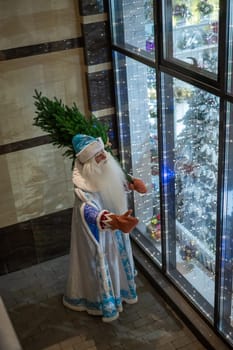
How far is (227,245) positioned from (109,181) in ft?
2.38

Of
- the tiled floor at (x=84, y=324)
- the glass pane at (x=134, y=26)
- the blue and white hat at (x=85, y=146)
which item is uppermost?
the glass pane at (x=134, y=26)

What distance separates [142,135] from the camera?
352cm

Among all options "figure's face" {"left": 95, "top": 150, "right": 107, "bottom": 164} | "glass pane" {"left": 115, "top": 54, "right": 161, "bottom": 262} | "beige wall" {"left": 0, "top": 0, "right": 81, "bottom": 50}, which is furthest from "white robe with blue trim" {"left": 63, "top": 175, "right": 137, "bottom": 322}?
"beige wall" {"left": 0, "top": 0, "right": 81, "bottom": 50}

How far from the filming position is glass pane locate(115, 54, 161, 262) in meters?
3.34

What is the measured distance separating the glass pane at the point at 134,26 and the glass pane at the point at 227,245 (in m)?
0.84

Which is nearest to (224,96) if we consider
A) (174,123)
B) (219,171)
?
(219,171)

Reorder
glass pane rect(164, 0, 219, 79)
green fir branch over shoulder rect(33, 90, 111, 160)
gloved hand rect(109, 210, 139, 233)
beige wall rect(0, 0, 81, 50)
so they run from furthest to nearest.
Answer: beige wall rect(0, 0, 81, 50) → green fir branch over shoulder rect(33, 90, 111, 160) → gloved hand rect(109, 210, 139, 233) → glass pane rect(164, 0, 219, 79)

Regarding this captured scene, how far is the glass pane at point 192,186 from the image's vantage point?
2.75 meters

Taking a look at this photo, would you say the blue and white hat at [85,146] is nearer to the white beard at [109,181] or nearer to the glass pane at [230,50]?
the white beard at [109,181]

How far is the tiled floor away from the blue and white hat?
43.1 inches

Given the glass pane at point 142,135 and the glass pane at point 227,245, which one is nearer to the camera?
the glass pane at point 227,245

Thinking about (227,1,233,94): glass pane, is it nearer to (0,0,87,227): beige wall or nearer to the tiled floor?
(0,0,87,227): beige wall

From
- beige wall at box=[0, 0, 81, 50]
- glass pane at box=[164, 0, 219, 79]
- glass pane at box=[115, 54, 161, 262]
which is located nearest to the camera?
glass pane at box=[164, 0, 219, 79]

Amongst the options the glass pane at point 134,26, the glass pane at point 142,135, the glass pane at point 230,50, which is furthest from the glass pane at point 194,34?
the glass pane at point 142,135
